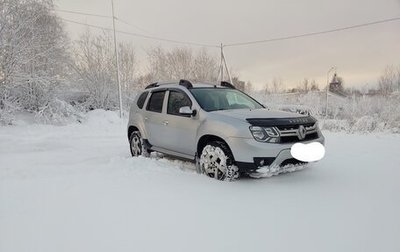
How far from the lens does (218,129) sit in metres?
5.75

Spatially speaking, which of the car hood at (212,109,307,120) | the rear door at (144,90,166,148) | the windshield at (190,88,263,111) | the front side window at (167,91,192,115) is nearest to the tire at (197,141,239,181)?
the car hood at (212,109,307,120)

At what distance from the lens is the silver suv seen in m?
5.38

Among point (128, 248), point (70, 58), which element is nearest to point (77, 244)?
point (128, 248)

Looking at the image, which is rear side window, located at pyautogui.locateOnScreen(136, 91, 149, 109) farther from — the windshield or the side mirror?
the side mirror

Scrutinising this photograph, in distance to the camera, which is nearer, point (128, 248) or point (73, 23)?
point (128, 248)

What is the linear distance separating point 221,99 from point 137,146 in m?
2.39

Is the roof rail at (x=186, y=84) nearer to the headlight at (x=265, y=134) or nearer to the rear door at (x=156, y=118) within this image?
the rear door at (x=156, y=118)

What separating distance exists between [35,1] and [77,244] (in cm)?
1848

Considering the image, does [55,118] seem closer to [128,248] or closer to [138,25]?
[138,25]

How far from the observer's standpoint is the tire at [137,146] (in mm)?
7766

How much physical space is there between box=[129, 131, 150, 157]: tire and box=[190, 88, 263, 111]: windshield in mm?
1842

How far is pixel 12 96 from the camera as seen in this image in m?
19.6

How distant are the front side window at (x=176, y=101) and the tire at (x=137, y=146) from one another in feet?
3.98

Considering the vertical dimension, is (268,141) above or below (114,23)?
below
